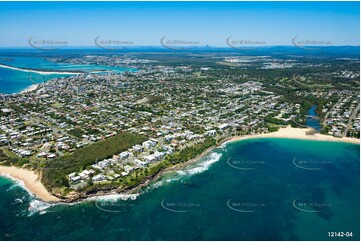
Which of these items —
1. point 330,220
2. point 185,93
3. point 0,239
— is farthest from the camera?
point 185,93

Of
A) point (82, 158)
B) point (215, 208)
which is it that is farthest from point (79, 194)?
point (215, 208)

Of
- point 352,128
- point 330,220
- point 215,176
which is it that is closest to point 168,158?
point 215,176

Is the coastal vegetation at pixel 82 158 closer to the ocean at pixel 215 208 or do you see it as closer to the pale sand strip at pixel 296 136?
the ocean at pixel 215 208

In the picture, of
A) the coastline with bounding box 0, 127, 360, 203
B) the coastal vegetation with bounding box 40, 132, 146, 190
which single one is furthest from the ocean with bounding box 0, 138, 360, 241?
the coastal vegetation with bounding box 40, 132, 146, 190

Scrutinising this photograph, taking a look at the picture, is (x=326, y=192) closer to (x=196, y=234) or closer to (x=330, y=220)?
(x=330, y=220)

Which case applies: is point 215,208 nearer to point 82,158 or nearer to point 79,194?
point 79,194

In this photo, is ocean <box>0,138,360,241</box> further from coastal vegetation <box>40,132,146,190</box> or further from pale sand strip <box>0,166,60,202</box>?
coastal vegetation <box>40,132,146,190</box>

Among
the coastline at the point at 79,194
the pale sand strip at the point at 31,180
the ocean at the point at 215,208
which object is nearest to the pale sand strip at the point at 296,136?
the coastline at the point at 79,194
